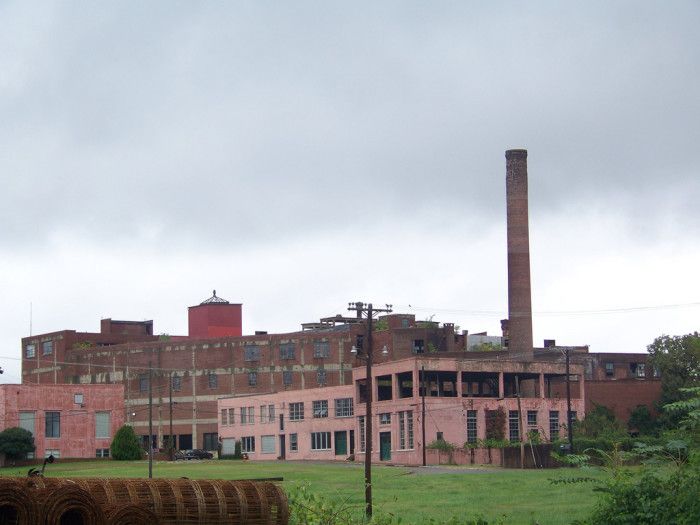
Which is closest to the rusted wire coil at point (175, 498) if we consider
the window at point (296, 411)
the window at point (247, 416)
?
the window at point (296, 411)

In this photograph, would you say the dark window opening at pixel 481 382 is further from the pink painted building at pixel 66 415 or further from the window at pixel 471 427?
the pink painted building at pixel 66 415

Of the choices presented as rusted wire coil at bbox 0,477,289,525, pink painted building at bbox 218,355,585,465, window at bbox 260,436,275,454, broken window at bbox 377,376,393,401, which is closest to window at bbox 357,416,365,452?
pink painted building at bbox 218,355,585,465

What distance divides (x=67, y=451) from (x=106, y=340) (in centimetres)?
3686

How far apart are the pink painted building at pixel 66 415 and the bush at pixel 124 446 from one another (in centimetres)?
270

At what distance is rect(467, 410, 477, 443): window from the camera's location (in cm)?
8362

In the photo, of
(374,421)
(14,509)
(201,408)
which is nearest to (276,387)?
(201,408)

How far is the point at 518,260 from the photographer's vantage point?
94.1m

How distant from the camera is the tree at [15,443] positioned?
262 feet

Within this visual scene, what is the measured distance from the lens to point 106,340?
12219cm

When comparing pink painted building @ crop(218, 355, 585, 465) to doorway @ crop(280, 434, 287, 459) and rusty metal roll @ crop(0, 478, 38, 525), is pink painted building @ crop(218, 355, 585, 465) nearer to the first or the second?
doorway @ crop(280, 434, 287, 459)

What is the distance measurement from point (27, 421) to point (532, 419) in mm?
38252

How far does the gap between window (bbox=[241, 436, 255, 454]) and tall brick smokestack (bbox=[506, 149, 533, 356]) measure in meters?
25.3

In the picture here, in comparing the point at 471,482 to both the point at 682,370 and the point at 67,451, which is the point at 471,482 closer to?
the point at 67,451

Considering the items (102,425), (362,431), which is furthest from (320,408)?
(102,425)
